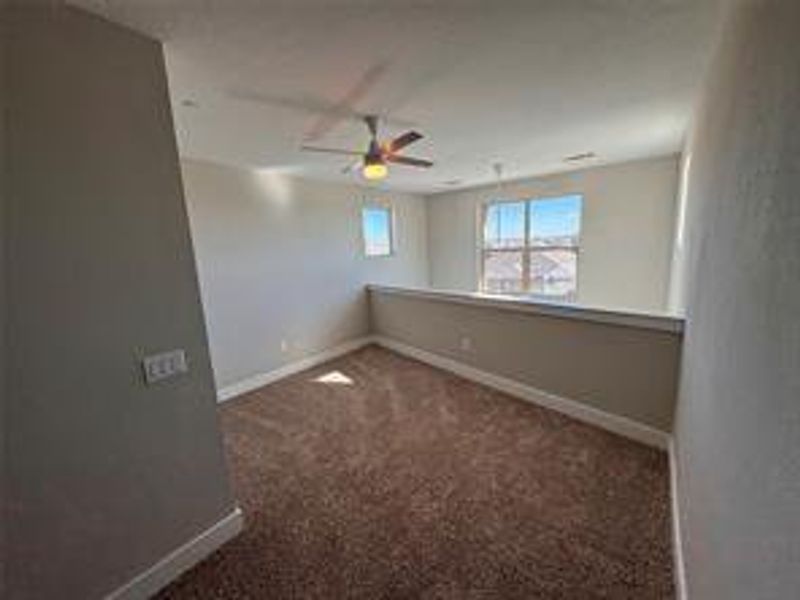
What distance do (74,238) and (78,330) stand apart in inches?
13.2

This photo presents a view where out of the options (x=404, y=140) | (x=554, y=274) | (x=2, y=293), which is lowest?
(x=554, y=274)

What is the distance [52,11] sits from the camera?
1180 millimetres

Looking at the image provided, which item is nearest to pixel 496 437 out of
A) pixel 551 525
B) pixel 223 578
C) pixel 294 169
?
pixel 551 525

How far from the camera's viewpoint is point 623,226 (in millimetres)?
4531

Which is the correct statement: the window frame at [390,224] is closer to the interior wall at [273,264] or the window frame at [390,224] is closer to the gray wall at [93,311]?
the interior wall at [273,264]

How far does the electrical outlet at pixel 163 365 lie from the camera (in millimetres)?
1460

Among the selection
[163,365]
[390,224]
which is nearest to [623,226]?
[390,224]

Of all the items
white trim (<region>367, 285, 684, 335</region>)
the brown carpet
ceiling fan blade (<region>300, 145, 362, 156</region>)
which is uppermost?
ceiling fan blade (<region>300, 145, 362, 156</region>)

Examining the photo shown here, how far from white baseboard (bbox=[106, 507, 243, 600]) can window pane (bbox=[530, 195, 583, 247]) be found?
16.7 feet

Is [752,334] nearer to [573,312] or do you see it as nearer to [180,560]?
[573,312]

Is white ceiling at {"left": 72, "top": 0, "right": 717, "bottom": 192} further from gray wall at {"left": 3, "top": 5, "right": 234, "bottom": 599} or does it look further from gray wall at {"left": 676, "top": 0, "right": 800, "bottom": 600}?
gray wall at {"left": 676, "top": 0, "right": 800, "bottom": 600}

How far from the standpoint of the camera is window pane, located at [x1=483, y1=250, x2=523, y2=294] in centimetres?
582

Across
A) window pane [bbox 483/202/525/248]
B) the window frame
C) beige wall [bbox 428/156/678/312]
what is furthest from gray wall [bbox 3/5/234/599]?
window pane [bbox 483/202/525/248]

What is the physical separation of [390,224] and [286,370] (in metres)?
2.88
